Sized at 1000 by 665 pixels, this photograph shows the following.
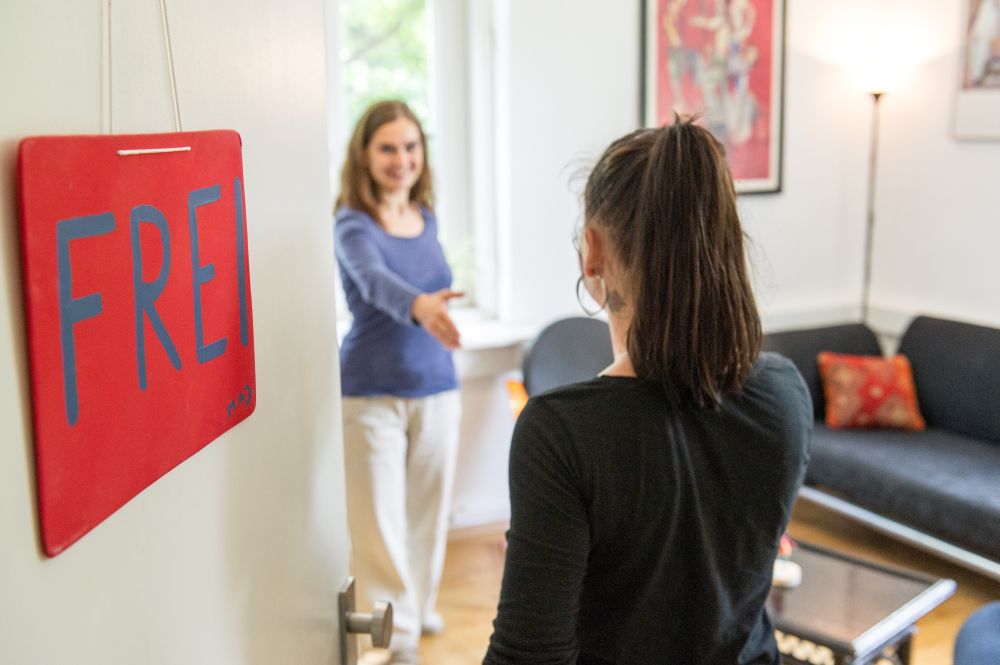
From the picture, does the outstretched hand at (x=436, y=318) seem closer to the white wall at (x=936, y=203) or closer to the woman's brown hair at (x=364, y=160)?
the woman's brown hair at (x=364, y=160)

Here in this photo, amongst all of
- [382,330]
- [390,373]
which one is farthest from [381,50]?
[390,373]

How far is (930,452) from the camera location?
11.7ft

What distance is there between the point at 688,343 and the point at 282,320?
0.47 meters

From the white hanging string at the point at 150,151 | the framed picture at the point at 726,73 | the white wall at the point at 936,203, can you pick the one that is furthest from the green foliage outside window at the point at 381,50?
the white hanging string at the point at 150,151

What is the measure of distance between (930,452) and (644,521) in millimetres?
2792

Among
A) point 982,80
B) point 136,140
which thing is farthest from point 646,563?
point 982,80

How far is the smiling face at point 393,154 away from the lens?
2883mm

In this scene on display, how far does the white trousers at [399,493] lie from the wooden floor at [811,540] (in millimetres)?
194

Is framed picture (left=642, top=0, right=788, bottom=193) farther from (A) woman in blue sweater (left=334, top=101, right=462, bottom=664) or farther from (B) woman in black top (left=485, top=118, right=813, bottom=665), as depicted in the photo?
(B) woman in black top (left=485, top=118, right=813, bottom=665)

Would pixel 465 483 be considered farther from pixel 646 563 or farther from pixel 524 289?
pixel 646 563

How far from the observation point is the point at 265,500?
0.90 meters

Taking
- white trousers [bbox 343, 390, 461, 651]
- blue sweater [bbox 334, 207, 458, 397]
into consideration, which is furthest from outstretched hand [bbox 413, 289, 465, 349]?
white trousers [bbox 343, 390, 461, 651]

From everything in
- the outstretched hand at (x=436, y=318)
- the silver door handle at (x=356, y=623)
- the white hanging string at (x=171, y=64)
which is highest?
the white hanging string at (x=171, y=64)

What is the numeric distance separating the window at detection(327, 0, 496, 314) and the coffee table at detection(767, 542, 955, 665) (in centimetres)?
174
